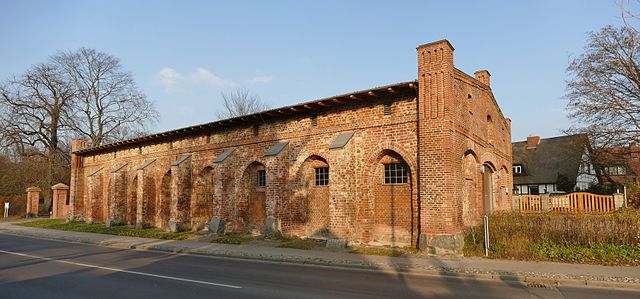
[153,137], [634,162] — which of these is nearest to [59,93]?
[153,137]

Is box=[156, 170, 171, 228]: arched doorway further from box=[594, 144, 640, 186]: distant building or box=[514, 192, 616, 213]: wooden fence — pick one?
box=[594, 144, 640, 186]: distant building

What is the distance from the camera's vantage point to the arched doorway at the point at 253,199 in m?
19.8

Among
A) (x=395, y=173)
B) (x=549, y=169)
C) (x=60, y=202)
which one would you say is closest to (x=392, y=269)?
(x=395, y=173)

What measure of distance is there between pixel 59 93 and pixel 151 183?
20.6 m

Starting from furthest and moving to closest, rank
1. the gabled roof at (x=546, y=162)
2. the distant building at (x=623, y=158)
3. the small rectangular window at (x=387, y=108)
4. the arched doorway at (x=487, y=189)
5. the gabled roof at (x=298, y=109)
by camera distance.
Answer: the gabled roof at (x=546, y=162)
the distant building at (x=623, y=158)
the arched doorway at (x=487, y=189)
the small rectangular window at (x=387, y=108)
the gabled roof at (x=298, y=109)

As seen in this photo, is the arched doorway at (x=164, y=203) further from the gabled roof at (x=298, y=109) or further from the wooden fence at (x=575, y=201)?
the wooden fence at (x=575, y=201)

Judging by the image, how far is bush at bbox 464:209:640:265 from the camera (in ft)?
38.4

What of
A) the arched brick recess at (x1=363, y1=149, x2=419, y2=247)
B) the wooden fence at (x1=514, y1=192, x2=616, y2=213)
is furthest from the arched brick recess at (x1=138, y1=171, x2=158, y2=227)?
the wooden fence at (x1=514, y1=192, x2=616, y2=213)

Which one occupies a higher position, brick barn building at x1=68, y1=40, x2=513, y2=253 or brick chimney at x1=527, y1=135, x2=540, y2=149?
brick chimney at x1=527, y1=135, x2=540, y2=149

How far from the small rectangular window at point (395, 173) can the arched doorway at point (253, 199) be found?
21.3ft

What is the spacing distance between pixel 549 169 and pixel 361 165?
3304cm

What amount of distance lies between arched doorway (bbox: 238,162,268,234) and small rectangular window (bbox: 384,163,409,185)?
6483 mm

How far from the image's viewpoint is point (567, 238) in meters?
12.7

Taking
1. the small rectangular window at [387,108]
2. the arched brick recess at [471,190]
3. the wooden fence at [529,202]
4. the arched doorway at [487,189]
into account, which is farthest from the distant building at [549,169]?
the small rectangular window at [387,108]
